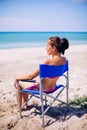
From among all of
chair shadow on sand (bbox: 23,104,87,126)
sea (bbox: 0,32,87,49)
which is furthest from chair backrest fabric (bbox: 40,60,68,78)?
sea (bbox: 0,32,87,49)

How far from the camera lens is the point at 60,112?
385 cm

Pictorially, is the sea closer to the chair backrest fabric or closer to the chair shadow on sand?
the chair shadow on sand

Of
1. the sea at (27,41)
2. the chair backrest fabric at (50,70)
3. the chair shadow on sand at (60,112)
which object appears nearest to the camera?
the chair backrest fabric at (50,70)

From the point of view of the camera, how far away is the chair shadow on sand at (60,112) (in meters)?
3.57

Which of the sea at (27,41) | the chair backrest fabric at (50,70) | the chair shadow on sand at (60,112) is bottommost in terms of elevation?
the sea at (27,41)

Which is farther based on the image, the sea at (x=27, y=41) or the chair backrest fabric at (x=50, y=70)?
the sea at (x=27, y=41)

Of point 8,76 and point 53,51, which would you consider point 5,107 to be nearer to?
point 53,51

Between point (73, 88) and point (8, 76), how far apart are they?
2.34 m

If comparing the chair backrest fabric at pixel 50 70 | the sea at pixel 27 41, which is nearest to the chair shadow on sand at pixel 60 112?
the chair backrest fabric at pixel 50 70

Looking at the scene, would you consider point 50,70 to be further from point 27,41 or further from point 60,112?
point 27,41

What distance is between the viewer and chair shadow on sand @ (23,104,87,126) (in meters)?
3.57

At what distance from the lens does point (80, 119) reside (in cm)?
342

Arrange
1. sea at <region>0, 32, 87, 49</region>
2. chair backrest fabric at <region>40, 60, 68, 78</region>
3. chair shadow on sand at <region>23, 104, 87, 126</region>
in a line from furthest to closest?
sea at <region>0, 32, 87, 49</region>, chair shadow on sand at <region>23, 104, 87, 126</region>, chair backrest fabric at <region>40, 60, 68, 78</region>

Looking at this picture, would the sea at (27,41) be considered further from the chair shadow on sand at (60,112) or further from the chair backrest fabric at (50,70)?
the chair backrest fabric at (50,70)
